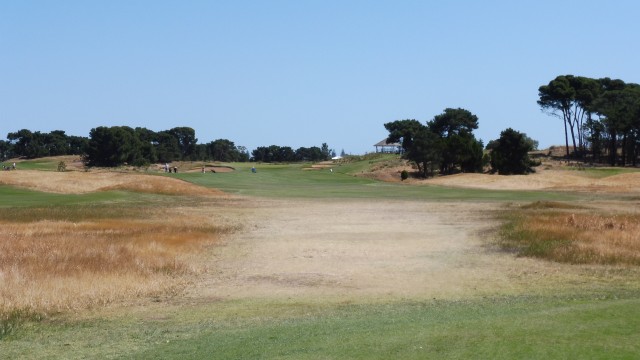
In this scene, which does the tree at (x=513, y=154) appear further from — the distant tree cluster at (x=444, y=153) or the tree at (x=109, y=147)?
the tree at (x=109, y=147)

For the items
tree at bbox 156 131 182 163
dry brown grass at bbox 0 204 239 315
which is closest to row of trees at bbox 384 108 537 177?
dry brown grass at bbox 0 204 239 315

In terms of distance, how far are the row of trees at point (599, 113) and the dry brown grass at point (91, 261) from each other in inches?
3255

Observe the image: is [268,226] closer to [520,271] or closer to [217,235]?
[217,235]

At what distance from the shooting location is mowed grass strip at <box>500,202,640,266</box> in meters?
22.1

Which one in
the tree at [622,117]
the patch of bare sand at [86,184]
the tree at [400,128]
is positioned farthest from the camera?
the tree at [400,128]

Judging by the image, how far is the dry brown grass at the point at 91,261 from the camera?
16156 mm

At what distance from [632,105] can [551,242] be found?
8905 centimetres

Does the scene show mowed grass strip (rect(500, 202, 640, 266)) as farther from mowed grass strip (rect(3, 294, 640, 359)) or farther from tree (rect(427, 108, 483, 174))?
tree (rect(427, 108, 483, 174))

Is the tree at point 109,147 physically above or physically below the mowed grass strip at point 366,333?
above

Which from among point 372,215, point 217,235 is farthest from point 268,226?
point 372,215

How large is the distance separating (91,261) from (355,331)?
11.0m

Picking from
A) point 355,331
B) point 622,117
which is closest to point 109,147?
point 622,117

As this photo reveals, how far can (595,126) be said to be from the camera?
113m

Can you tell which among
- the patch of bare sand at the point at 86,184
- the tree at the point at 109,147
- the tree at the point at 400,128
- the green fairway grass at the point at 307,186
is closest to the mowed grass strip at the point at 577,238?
the green fairway grass at the point at 307,186
